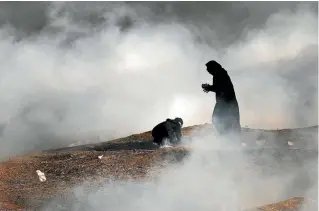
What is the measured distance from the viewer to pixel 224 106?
5250 centimetres

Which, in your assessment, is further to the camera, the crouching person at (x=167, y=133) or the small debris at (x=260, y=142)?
the small debris at (x=260, y=142)

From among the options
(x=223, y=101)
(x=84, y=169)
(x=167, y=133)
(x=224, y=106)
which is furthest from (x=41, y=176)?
(x=223, y=101)

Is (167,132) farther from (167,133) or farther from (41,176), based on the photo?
(41,176)

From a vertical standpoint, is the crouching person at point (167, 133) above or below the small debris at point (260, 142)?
above

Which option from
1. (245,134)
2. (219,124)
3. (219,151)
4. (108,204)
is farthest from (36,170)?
(245,134)

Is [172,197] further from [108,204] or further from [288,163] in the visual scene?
[288,163]

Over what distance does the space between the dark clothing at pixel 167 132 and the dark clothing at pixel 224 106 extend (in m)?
4.12

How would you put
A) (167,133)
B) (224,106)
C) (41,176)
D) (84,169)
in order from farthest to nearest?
(224,106) < (167,133) < (84,169) < (41,176)

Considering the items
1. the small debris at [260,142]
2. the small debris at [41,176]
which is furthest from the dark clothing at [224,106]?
the small debris at [41,176]

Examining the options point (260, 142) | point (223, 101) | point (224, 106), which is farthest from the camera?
point (260, 142)

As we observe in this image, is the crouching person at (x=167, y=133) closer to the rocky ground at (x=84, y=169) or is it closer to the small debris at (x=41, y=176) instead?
the rocky ground at (x=84, y=169)

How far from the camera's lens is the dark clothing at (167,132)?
169 ft

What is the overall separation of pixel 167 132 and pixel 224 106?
256 inches

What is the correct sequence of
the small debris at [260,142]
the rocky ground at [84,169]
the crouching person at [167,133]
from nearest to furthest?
the rocky ground at [84,169] → the crouching person at [167,133] → the small debris at [260,142]
